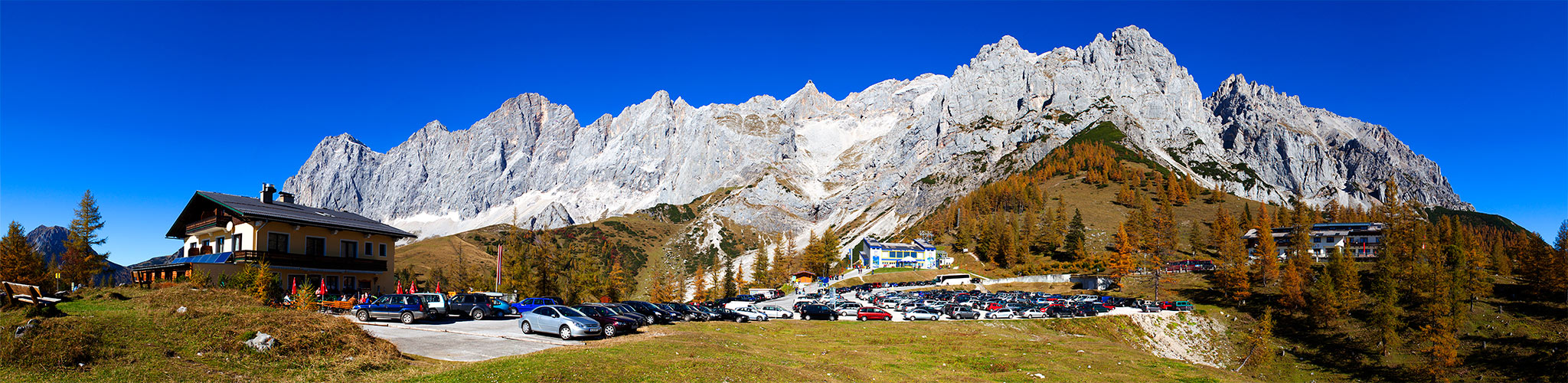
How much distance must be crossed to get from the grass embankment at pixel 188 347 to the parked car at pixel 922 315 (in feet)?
148

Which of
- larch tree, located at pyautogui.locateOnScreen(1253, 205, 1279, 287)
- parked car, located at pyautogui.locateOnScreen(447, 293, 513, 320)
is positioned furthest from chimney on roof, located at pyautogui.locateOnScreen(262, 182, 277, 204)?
larch tree, located at pyautogui.locateOnScreen(1253, 205, 1279, 287)

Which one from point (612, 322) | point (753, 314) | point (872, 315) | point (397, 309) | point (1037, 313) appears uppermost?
point (397, 309)

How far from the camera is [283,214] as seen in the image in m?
52.4

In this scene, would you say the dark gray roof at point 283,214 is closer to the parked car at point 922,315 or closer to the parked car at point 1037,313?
the parked car at point 922,315

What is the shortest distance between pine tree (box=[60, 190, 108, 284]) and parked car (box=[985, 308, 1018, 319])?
7475 centimetres

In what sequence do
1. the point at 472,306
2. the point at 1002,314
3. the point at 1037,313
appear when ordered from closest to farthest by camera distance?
the point at 472,306, the point at 1002,314, the point at 1037,313

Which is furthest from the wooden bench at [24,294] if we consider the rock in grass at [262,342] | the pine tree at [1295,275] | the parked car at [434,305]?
the pine tree at [1295,275]

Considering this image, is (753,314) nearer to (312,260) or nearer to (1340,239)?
(312,260)

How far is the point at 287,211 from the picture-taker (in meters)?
54.7

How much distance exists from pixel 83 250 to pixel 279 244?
Answer: 27336mm

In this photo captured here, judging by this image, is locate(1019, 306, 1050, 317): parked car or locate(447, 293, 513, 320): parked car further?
locate(1019, 306, 1050, 317): parked car

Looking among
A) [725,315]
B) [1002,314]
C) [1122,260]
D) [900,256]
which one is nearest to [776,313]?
[725,315]

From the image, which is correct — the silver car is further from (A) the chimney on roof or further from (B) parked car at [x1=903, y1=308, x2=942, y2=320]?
(A) the chimney on roof

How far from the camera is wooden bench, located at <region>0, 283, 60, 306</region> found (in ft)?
68.6
